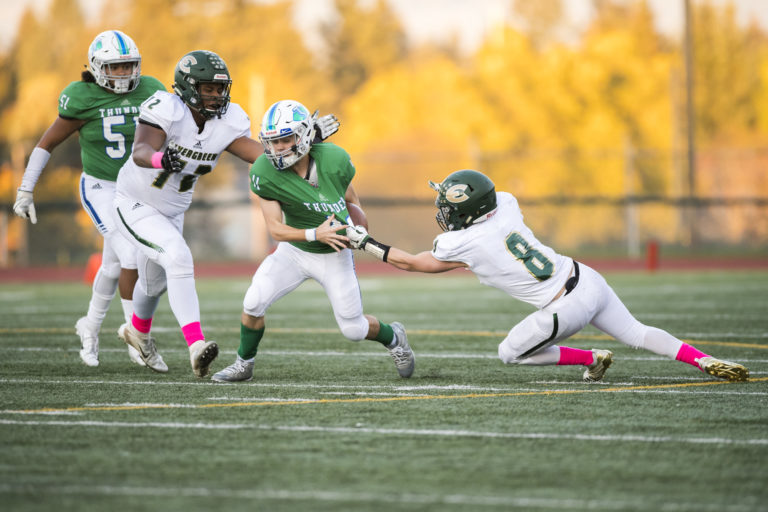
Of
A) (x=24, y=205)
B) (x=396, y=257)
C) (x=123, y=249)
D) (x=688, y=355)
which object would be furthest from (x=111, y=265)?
(x=688, y=355)

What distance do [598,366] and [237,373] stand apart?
7.03 ft

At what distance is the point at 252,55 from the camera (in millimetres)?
47562

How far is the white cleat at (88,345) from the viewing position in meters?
7.52

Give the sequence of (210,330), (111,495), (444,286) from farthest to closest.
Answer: (444,286)
(210,330)
(111,495)

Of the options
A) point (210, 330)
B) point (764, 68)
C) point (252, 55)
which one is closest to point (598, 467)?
point (210, 330)

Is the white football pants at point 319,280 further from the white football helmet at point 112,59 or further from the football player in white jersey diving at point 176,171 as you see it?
the white football helmet at point 112,59

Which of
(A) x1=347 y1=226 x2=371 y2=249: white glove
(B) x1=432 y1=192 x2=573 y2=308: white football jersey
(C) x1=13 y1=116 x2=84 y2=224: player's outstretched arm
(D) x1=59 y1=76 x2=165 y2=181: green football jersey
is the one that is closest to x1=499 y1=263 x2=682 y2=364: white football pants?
(B) x1=432 y1=192 x2=573 y2=308: white football jersey

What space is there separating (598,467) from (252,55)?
44706mm

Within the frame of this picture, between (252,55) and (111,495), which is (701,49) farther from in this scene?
→ (111,495)

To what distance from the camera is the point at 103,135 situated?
24.7 ft

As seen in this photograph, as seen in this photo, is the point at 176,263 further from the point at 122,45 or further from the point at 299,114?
the point at 122,45

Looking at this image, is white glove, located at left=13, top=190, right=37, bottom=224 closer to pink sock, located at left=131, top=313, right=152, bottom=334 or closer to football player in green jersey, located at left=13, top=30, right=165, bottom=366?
football player in green jersey, located at left=13, top=30, right=165, bottom=366

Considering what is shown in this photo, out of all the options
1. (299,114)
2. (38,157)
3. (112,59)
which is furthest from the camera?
(38,157)

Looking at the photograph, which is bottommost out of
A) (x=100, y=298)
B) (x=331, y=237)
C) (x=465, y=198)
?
(x=100, y=298)
